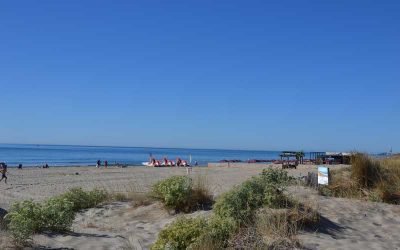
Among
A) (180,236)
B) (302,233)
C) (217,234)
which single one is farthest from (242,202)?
(180,236)

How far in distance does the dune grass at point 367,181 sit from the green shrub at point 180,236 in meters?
6.25

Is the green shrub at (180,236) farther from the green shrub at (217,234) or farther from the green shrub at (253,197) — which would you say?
the green shrub at (253,197)

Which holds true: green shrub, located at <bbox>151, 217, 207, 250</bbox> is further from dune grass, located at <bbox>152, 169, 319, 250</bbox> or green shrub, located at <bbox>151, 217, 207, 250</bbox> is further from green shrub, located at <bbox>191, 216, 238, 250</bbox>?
green shrub, located at <bbox>191, 216, 238, 250</bbox>

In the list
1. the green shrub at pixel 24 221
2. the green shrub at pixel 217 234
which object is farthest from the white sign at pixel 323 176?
the green shrub at pixel 24 221

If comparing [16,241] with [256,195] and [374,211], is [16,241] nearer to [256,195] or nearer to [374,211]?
[256,195]

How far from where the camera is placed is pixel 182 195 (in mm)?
11164

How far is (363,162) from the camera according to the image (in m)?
13.1

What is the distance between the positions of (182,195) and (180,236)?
13.9ft

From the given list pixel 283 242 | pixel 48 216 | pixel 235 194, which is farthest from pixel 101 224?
pixel 283 242

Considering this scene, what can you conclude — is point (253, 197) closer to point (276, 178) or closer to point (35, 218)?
point (276, 178)

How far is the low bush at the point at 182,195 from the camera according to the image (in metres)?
11.1

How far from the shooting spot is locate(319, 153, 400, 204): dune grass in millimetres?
12148

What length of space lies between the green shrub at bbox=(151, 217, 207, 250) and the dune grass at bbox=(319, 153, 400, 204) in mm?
6246

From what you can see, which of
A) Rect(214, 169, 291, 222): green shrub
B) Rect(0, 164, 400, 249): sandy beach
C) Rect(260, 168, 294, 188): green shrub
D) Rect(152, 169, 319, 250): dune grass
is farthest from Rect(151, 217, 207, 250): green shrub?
Rect(260, 168, 294, 188): green shrub
